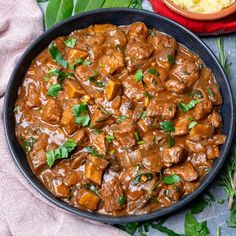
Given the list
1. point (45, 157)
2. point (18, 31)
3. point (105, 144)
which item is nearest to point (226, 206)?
point (105, 144)

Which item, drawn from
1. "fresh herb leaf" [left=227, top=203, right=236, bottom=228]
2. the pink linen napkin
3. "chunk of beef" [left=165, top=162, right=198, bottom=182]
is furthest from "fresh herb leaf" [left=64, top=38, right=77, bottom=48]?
"fresh herb leaf" [left=227, top=203, right=236, bottom=228]

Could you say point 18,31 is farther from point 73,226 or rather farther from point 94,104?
point 73,226

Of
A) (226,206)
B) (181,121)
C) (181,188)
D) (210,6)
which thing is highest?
(210,6)

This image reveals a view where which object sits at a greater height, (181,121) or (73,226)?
(181,121)

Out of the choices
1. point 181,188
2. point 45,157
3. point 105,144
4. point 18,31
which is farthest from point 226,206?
point 18,31

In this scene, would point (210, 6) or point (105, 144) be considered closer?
point (105, 144)

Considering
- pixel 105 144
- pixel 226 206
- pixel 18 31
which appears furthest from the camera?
pixel 18 31

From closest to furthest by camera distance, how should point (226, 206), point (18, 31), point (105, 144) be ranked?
point (105, 144) < point (226, 206) < point (18, 31)

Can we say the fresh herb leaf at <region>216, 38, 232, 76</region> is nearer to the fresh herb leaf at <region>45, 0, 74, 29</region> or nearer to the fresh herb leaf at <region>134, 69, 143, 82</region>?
the fresh herb leaf at <region>134, 69, 143, 82</region>

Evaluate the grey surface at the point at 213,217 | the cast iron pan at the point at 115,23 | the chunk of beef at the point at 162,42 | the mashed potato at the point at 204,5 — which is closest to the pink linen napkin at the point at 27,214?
the cast iron pan at the point at 115,23
